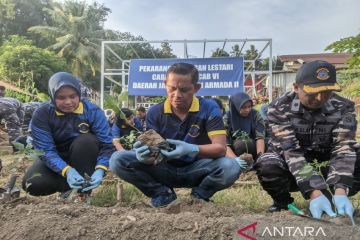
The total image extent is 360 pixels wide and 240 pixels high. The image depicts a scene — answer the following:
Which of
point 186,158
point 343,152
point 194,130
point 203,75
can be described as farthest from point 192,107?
point 203,75

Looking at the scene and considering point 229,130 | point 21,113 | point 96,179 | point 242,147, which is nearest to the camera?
point 96,179

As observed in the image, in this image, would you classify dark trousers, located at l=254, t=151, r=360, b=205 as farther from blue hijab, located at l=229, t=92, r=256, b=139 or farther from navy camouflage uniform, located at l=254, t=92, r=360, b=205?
blue hijab, located at l=229, t=92, r=256, b=139

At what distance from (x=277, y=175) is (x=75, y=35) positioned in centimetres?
3453

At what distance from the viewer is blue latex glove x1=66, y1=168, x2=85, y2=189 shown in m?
2.65

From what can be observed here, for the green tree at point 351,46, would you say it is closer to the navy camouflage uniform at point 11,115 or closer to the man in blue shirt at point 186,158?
the man in blue shirt at point 186,158

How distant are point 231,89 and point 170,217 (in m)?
6.70

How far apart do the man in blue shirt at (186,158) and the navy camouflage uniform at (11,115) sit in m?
4.68

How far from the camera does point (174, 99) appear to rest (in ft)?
9.00

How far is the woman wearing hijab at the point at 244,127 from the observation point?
467 centimetres

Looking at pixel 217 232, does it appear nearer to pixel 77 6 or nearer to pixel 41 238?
pixel 41 238

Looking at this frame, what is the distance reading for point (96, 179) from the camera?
2791 mm

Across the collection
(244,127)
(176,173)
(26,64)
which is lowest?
(176,173)

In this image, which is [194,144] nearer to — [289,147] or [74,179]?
[289,147]

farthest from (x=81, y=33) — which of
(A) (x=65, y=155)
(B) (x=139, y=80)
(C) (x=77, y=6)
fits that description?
(A) (x=65, y=155)
